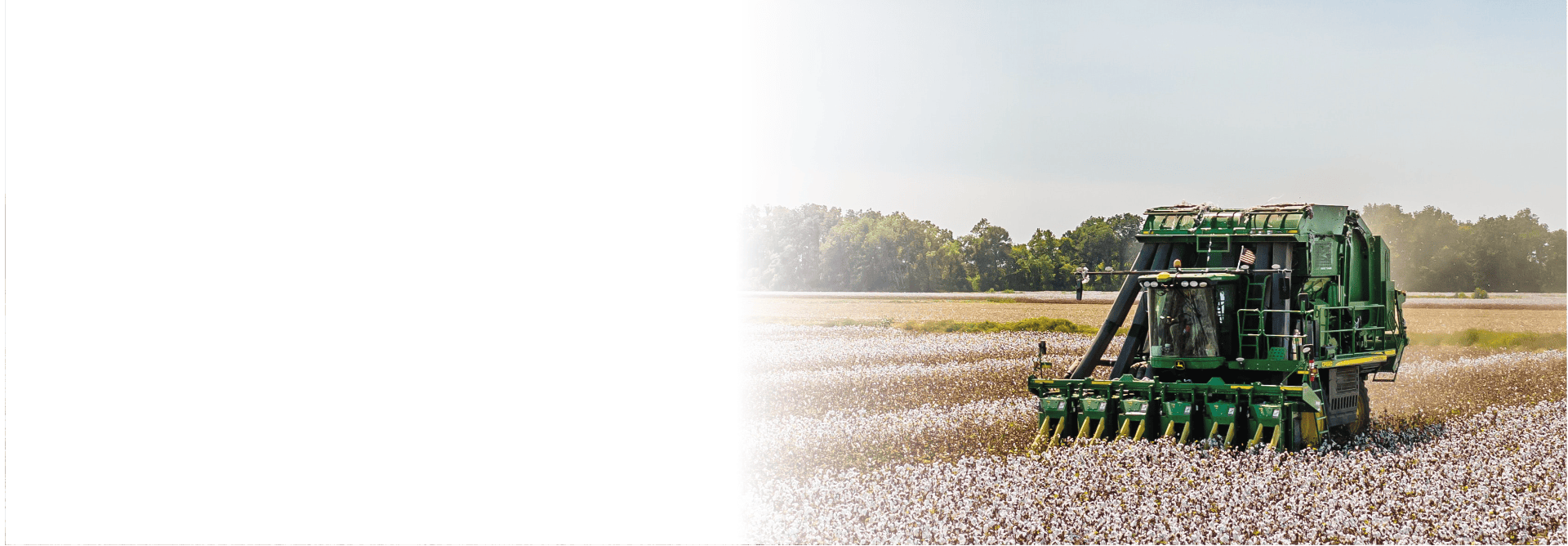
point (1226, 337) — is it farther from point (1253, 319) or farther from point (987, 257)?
point (987, 257)

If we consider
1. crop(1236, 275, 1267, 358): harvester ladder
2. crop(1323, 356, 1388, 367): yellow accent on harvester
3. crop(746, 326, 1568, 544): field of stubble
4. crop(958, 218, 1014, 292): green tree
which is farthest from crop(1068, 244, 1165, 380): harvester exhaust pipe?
crop(958, 218, 1014, 292): green tree

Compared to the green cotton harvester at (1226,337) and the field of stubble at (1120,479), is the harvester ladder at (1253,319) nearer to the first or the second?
the green cotton harvester at (1226,337)

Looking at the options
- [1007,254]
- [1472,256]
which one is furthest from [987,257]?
[1472,256]

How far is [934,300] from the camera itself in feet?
91.6

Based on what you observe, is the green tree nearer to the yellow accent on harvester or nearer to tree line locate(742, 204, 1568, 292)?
tree line locate(742, 204, 1568, 292)

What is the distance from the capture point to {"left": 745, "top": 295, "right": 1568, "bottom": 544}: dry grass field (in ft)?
27.8

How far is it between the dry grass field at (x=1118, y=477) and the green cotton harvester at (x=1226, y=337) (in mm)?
570

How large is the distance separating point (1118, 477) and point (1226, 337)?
310 centimetres

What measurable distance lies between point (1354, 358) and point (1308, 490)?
4.10m

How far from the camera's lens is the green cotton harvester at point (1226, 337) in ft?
39.0

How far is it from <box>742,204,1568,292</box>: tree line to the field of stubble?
8.48ft

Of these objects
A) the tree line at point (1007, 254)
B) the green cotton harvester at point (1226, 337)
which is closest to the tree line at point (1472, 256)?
the tree line at point (1007, 254)

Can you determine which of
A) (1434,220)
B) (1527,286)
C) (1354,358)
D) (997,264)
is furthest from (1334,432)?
(997,264)

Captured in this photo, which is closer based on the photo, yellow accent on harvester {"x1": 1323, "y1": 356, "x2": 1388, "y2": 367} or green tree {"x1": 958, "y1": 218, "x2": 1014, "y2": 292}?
yellow accent on harvester {"x1": 1323, "y1": 356, "x2": 1388, "y2": 367}
